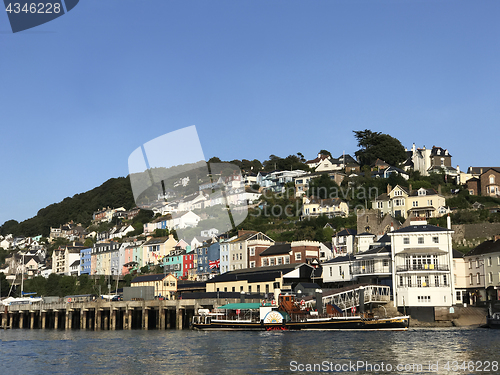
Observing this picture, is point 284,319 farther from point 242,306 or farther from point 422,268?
point 422,268

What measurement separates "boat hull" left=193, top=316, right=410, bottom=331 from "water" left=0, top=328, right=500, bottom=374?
5.27ft

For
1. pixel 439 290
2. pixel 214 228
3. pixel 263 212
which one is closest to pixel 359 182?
pixel 263 212

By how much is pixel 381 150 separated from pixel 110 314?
76043mm

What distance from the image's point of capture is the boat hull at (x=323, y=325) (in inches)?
2058

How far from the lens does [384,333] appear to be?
163ft

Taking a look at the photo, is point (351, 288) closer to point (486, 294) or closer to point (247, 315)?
point (247, 315)

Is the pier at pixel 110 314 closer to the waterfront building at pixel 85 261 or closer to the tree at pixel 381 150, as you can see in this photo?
the waterfront building at pixel 85 261

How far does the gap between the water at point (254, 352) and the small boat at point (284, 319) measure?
→ 6.05ft

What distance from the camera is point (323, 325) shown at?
54.2m

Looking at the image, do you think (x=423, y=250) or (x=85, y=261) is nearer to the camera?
(x=423, y=250)

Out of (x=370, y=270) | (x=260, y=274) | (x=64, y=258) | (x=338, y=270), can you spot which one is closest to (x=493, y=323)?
(x=370, y=270)

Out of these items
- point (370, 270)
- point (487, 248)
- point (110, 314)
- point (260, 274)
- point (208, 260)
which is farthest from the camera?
point (208, 260)

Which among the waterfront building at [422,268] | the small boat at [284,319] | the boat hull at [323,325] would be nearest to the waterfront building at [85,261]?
the small boat at [284,319]

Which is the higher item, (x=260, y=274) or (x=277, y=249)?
(x=277, y=249)
